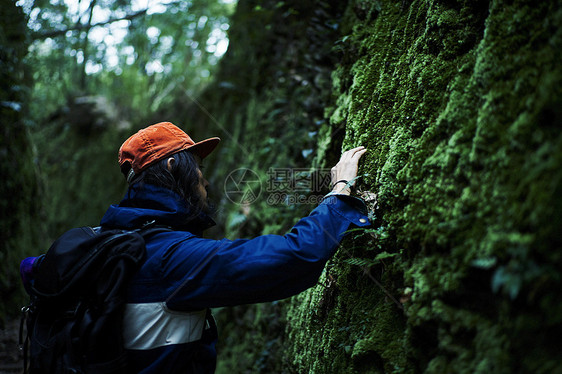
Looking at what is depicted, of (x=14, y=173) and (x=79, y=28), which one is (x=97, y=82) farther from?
(x=14, y=173)

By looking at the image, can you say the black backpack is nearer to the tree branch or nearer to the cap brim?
the cap brim

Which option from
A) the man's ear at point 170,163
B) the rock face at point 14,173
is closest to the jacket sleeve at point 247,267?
the man's ear at point 170,163

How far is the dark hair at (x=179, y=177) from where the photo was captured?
241cm

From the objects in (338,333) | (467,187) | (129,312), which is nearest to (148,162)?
(129,312)

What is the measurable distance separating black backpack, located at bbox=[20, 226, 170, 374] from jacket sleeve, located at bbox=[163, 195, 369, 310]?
28 centimetres

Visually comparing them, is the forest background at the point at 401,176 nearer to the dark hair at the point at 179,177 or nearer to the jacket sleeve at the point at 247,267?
the jacket sleeve at the point at 247,267

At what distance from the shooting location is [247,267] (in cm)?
187

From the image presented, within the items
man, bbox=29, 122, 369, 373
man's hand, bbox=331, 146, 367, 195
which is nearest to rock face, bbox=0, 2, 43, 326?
man, bbox=29, 122, 369, 373

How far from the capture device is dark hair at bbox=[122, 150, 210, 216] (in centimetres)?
241

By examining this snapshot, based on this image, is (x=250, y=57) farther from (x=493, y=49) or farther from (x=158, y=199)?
(x=493, y=49)

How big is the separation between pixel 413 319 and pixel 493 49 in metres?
1.37

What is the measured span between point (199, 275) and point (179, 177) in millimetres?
880

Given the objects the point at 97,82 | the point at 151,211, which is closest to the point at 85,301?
the point at 151,211

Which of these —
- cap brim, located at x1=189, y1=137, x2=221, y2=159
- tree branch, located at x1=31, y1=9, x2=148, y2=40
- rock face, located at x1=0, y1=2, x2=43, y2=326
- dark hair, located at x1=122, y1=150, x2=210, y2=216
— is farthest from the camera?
tree branch, located at x1=31, y1=9, x2=148, y2=40
